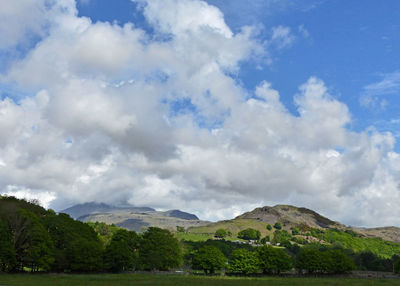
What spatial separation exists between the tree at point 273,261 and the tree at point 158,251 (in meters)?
30.9

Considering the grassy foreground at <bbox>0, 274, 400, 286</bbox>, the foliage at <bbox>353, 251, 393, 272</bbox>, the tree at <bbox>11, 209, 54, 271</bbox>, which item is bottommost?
the grassy foreground at <bbox>0, 274, 400, 286</bbox>

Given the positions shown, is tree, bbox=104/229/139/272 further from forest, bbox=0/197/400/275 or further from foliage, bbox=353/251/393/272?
foliage, bbox=353/251/393/272

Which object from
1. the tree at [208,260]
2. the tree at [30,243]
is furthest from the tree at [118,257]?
the tree at [208,260]

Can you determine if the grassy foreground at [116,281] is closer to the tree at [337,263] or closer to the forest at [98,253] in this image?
the forest at [98,253]

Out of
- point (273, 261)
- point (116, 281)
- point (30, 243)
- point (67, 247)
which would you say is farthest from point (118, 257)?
point (273, 261)

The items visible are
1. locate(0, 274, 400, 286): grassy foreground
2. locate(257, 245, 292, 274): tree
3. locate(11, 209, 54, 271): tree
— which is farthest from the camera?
locate(257, 245, 292, 274): tree

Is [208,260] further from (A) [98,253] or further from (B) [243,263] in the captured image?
(A) [98,253]

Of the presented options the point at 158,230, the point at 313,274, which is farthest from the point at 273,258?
the point at 158,230

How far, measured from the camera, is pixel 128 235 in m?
140

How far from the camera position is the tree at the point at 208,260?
456ft

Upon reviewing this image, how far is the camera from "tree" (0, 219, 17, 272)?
9910 cm

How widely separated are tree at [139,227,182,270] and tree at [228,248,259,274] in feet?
64.2

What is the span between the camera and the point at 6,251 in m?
99.2

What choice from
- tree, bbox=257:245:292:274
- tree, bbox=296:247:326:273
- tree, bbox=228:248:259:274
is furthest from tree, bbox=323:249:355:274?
tree, bbox=228:248:259:274
